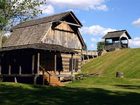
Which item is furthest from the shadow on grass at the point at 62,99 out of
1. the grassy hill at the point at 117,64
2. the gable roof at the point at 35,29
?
the grassy hill at the point at 117,64

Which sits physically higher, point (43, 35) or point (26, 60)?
point (43, 35)

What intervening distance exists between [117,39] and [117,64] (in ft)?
69.1

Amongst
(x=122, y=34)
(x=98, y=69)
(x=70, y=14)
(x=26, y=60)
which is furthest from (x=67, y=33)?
(x=122, y=34)

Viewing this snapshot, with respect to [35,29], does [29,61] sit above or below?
below

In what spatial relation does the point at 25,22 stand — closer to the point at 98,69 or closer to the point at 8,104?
the point at 98,69

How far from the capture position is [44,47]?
43125 millimetres

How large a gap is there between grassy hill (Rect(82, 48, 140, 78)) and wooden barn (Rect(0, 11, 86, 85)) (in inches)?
408

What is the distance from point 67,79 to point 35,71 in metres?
3.92

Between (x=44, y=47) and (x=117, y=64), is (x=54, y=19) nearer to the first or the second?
(x=44, y=47)

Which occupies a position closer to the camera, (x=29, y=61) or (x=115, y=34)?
(x=29, y=61)

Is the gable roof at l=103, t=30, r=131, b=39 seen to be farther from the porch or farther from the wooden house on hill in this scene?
the porch

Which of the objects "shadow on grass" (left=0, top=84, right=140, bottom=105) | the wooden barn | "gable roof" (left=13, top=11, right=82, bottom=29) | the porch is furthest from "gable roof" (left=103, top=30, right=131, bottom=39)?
"shadow on grass" (left=0, top=84, right=140, bottom=105)

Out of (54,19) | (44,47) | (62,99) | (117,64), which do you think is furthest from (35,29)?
(62,99)

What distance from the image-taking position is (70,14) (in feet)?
163
